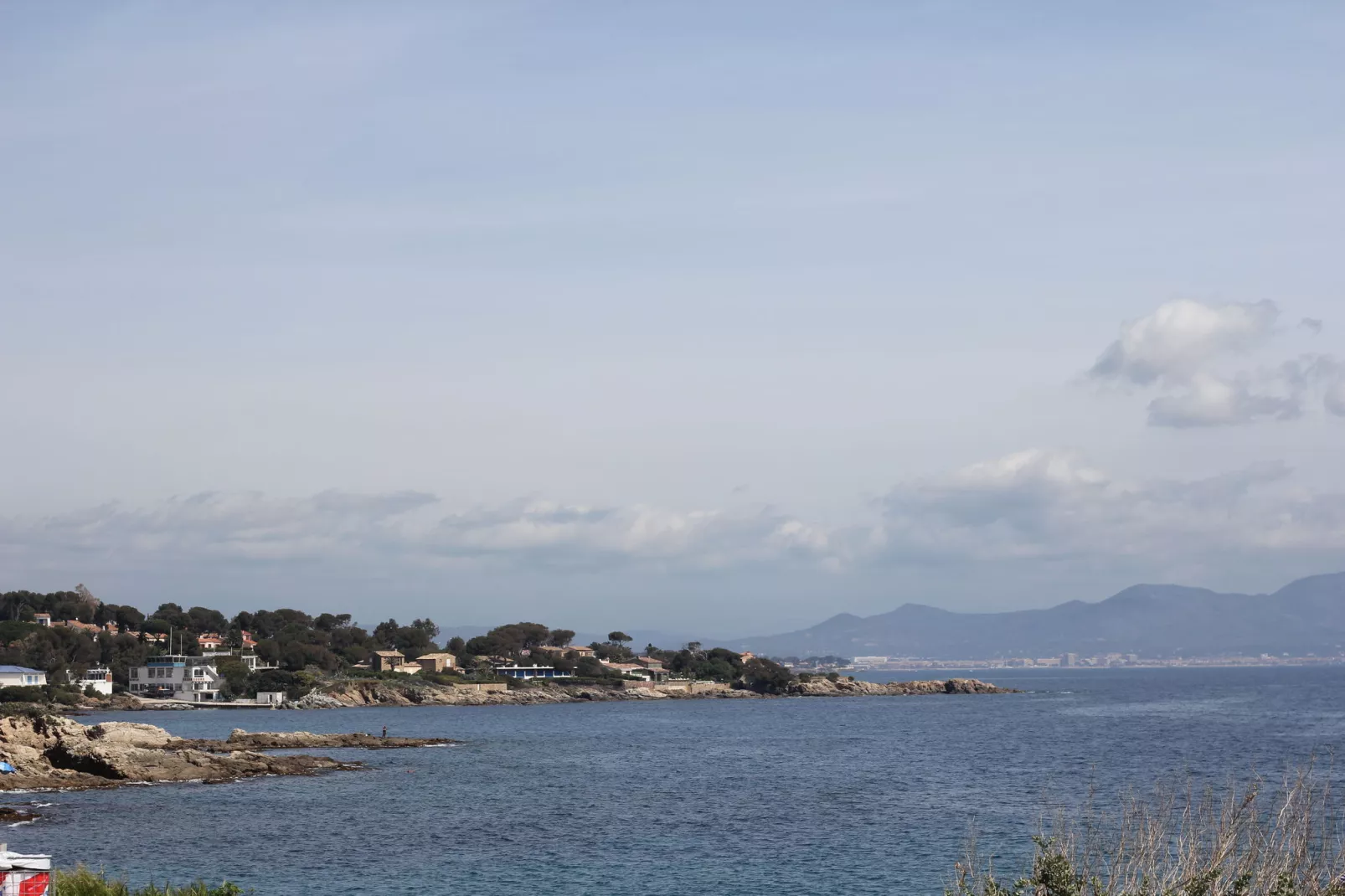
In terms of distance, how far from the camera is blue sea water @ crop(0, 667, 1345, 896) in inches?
1769

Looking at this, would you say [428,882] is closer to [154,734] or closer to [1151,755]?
[154,734]

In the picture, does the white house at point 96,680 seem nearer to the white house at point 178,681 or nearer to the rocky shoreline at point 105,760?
the white house at point 178,681

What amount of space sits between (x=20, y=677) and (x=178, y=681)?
30218 millimetres

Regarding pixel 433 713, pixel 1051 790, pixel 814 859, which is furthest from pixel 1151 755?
pixel 433 713

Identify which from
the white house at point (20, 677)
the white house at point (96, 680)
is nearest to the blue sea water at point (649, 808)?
the white house at point (20, 677)

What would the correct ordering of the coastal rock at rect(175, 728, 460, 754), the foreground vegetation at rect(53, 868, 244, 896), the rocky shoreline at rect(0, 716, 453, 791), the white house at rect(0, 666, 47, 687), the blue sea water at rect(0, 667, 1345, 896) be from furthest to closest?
the white house at rect(0, 666, 47, 687)
the coastal rock at rect(175, 728, 460, 754)
the rocky shoreline at rect(0, 716, 453, 791)
the blue sea water at rect(0, 667, 1345, 896)
the foreground vegetation at rect(53, 868, 244, 896)

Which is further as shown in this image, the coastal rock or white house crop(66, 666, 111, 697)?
white house crop(66, 666, 111, 697)

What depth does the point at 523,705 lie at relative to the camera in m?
188

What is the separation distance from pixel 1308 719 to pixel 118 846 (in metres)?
116

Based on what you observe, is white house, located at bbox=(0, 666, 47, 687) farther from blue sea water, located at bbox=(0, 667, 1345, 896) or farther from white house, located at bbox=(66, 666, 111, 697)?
blue sea water, located at bbox=(0, 667, 1345, 896)

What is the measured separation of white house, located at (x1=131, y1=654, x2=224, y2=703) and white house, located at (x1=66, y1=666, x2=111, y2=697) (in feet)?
14.8

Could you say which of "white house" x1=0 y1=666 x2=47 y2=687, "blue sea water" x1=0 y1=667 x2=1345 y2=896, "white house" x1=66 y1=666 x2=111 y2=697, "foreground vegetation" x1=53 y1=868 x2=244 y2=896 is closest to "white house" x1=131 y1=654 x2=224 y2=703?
"white house" x1=66 y1=666 x2=111 y2=697

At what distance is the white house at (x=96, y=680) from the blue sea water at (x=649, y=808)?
152ft

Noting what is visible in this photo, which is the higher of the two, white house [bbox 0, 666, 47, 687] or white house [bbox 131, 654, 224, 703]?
white house [bbox 0, 666, 47, 687]
